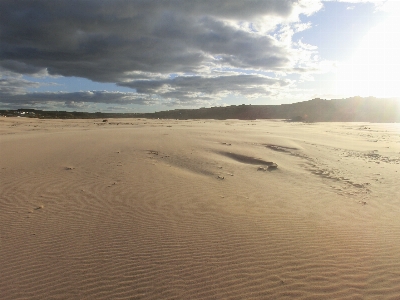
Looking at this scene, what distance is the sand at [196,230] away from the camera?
3652 mm

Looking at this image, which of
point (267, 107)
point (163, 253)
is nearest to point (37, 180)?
point (163, 253)

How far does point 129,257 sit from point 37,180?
199 inches

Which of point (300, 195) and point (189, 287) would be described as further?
point (300, 195)

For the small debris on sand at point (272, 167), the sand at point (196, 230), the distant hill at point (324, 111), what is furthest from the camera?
the distant hill at point (324, 111)

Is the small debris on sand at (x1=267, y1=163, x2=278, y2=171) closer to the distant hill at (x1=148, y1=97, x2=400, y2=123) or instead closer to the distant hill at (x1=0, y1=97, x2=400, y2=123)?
the distant hill at (x1=0, y1=97, x2=400, y2=123)

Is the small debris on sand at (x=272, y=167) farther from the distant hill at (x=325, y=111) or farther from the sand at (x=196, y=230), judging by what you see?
the distant hill at (x=325, y=111)

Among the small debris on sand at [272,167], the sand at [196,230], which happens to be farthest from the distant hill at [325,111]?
the sand at [196,230]

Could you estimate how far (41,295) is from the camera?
352cm

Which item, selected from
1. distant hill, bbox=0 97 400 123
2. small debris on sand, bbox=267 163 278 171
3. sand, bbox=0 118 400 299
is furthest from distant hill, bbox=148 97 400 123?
sand, bbox=0 118 400 299

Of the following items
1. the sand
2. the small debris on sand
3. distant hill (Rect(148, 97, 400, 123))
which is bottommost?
the sand

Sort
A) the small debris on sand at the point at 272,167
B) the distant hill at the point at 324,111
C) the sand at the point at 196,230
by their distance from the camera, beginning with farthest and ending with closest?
the distant hill at the point at 324,111, the small debris on sand at the point at 272,167, the sand at the point at 196,230

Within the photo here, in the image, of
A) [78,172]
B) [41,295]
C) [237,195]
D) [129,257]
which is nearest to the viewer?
[41,295]

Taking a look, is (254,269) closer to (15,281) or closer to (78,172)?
(15,281)

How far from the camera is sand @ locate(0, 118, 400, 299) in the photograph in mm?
3652
